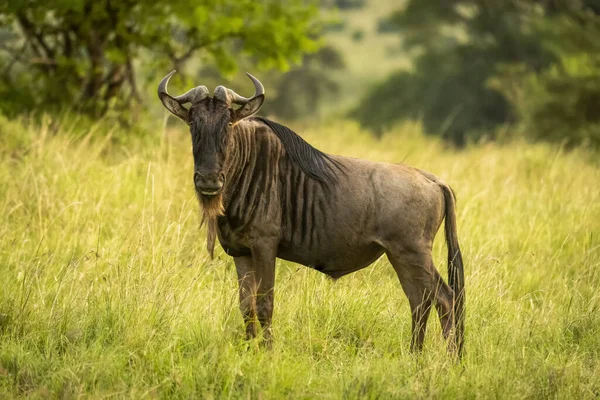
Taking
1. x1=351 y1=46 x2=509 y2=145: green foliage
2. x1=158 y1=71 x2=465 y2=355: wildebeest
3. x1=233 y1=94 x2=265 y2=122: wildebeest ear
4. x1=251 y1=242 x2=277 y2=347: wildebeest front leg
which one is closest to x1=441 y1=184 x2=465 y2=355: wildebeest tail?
x1=158 y1=71 x2=465 y2=355: wildebeest

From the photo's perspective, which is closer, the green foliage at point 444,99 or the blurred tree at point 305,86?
the green foliage at point 444,99

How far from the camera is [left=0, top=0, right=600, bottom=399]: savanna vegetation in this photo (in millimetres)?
4637

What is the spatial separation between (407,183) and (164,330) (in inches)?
66.6

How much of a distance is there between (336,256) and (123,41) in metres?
7.69

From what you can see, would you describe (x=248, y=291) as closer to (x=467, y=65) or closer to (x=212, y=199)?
(x=212, y=199)

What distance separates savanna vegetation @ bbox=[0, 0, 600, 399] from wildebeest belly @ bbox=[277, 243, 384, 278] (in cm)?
32

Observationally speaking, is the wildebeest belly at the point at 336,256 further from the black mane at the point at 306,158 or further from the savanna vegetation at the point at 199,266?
the black mane at the point at 306,158

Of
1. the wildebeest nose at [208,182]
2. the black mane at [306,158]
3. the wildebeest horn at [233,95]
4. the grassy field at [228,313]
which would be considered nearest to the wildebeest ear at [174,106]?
the wildebeest horn at [233,95]

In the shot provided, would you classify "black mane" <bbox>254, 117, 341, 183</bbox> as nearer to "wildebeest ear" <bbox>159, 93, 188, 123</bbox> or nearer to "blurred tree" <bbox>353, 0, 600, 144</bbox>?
"wildebeest ear" <bbox>159, 93, 188, 123</bbox>

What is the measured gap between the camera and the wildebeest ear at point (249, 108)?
5.03 meters

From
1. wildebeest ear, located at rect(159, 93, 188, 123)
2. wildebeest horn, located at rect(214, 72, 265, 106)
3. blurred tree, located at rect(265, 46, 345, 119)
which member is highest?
wildebeest horn, located at rect(214, 72, 265, 106)

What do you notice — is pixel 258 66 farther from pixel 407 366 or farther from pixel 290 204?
pixel 407 366

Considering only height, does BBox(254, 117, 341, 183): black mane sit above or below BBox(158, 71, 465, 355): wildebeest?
above

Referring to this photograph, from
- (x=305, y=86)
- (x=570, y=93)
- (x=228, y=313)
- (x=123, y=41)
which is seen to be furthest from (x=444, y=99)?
(x=228, y=313)
